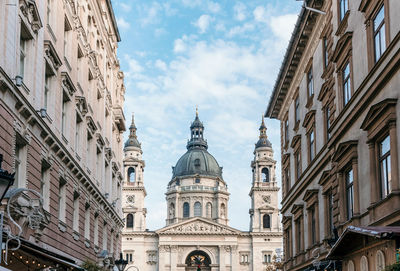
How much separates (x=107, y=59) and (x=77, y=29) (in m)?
11.1

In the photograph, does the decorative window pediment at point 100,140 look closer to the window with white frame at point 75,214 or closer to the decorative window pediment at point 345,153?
the window with white frame at point 75,214

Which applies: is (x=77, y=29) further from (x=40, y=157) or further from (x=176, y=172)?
(x=176, y=172)

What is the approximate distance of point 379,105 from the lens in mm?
17594

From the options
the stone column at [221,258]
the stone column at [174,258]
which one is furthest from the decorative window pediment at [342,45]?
the stone column at [174,258]

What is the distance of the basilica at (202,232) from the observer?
376ft

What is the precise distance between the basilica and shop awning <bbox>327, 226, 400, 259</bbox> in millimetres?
92446

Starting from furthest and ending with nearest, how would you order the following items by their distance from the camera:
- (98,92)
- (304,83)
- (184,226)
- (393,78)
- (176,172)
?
1. (176,172)
2. (184,226)
3. (98,92)
4. (304,83)
5. (393,78)

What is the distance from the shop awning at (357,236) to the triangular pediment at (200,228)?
9556 centimetres

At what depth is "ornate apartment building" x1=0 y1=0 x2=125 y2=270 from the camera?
59.2 feet

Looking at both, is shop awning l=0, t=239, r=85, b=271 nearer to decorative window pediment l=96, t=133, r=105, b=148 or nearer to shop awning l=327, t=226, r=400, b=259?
shop awning l=327, t=226, r=400, b=259

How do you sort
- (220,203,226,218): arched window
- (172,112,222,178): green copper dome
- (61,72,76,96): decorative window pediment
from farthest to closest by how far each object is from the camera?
(172,112,222,178): green copper dome, (220,203,226,218): arched window, (61,72,76,96): decorative window pediment

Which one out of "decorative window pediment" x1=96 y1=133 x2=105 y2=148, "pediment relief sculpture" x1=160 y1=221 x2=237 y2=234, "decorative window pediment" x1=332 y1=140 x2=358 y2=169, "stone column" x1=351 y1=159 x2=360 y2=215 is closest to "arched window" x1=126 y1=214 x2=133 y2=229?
"pediment relief sculpture" x1=160 y1=221 x2=237 y2=234

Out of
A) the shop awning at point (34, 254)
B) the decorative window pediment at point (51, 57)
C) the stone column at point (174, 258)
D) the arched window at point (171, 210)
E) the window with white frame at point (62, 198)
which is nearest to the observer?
the shop awning at point (34, 254)

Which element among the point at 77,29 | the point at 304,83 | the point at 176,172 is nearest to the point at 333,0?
the point at 304,83
